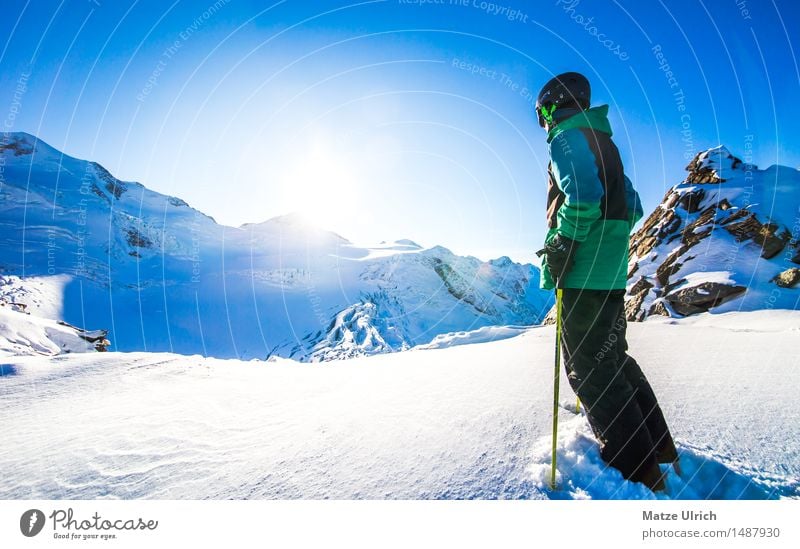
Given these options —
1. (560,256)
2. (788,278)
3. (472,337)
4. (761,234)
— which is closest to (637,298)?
(788,278)

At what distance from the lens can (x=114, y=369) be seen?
391 centimetres

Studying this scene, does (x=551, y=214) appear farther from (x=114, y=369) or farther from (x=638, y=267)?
(x=638, y=267)

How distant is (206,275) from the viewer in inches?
1768

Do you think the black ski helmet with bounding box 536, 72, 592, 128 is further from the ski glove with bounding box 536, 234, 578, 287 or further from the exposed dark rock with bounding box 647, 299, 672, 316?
the exposed dark rock with bounding box 647, 299, 672, 316

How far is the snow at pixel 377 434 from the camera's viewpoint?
1.81 metres

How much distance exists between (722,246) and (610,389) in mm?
19477

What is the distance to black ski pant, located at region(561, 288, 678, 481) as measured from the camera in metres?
1.78

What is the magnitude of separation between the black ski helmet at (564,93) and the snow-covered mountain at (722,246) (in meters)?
14.7

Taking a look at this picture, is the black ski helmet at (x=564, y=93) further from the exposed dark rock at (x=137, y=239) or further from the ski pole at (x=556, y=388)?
the exposed dark rock at (x=137, y=239)

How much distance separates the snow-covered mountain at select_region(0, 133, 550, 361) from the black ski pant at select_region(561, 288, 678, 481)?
85.6 feet

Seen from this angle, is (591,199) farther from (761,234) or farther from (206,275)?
(206,275)
